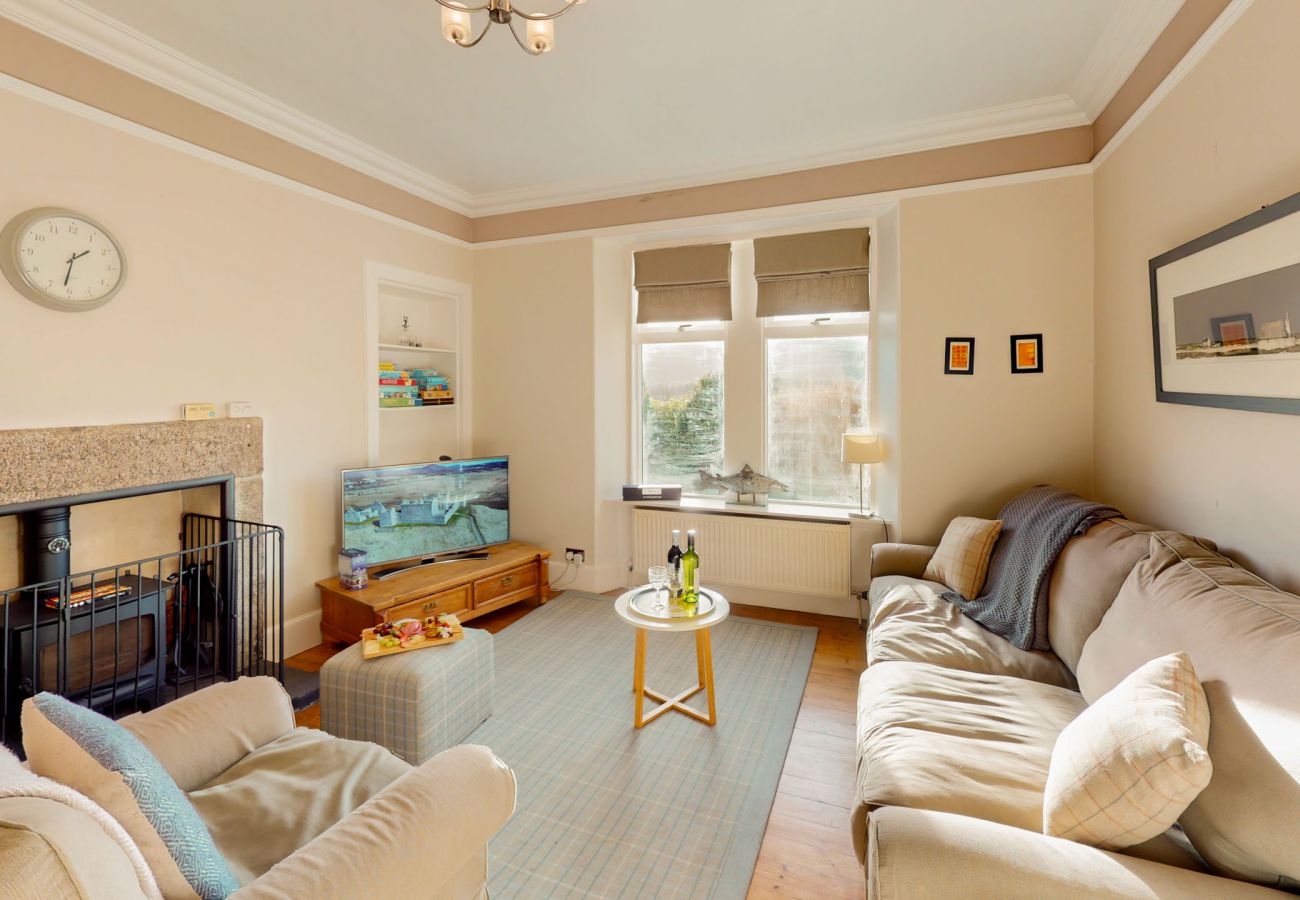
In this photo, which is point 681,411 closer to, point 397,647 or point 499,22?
point 397,647

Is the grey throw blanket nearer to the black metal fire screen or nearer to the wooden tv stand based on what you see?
the wooden tv stand

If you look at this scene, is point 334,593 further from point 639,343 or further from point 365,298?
point 639,343

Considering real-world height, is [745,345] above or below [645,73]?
below

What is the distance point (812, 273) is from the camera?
145 inches

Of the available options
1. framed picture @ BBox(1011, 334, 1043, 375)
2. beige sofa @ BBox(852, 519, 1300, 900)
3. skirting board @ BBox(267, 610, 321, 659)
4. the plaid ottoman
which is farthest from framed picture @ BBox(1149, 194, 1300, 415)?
skirting board @ BBox(267, 610, 321, 659)

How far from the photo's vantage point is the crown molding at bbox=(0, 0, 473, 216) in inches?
83.9

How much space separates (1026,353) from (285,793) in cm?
356

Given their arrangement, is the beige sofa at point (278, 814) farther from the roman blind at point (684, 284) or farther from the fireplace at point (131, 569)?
the roman blind at point (684, 284)

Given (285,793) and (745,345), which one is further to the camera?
(745,345)

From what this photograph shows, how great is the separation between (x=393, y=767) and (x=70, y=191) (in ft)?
8.35

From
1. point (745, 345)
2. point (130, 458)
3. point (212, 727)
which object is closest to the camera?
point (212, 727)

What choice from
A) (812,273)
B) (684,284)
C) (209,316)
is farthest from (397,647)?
(812,273)

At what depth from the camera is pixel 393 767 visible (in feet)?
5.01

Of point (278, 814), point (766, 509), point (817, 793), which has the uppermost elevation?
point (766, 509)
